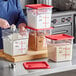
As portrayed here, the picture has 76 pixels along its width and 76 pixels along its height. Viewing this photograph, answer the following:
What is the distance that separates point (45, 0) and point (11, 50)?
1964 mm

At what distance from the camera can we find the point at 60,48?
6.88ft

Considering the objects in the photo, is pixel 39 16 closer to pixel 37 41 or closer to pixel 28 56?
pixel 37 41

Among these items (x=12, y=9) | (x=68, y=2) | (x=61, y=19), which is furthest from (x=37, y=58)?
(x=68, y=2)

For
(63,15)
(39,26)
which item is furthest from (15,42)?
(63,15)

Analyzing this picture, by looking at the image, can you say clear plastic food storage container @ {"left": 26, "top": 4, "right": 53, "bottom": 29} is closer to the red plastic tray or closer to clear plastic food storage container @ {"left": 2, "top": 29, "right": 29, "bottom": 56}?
clear plastic food storage container @ {"left": 2, "top": 29, "right": 29, "bottom": 56}

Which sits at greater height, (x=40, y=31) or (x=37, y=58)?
(x=40, y=31)

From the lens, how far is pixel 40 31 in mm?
2281

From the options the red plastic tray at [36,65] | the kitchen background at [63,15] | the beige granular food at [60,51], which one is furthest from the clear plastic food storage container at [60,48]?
the kitchen background at [63,15]

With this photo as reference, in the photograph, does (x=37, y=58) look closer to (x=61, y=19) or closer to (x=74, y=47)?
(x=74, y=47)

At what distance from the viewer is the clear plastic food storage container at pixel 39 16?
2252 millimetres

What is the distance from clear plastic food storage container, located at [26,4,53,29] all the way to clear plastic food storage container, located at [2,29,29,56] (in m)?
0.17

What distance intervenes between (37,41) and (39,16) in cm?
19

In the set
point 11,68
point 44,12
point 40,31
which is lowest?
point 11,68

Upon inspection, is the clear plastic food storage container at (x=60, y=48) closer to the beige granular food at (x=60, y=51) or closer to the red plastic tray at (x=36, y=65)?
the beige granular food at (x=60, y=51)
